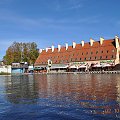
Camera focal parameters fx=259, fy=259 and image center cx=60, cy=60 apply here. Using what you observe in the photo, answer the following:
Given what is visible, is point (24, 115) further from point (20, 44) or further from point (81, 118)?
point (20, 44)

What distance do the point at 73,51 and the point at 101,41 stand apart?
14529 mm

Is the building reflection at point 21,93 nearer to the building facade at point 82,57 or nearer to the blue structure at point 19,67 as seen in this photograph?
the building facade at point 82,57

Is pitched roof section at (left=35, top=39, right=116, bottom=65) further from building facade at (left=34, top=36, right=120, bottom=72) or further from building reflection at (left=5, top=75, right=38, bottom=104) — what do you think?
building reflection at (left=5, top=75, right=38, bottom=104)

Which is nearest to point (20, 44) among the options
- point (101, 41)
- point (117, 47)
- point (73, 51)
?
point (73, 51)

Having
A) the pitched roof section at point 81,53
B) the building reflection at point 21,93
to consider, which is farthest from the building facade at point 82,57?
the building reflection at point 21,93

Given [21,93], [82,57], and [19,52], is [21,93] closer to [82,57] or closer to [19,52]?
[82,57]

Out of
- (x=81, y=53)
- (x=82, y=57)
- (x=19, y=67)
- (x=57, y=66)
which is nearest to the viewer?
(x=82, y=57)

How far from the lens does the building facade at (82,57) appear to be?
318 feet

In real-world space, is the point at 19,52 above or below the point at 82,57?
above

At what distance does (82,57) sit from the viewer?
107250 mm

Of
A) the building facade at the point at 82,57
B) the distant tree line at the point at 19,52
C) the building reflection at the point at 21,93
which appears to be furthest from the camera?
the distant tree line at the point at 19,52

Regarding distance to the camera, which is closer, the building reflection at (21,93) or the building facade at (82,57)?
the building reflection at (21,93)

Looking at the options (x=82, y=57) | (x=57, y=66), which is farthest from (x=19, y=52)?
(x=82, y=57)

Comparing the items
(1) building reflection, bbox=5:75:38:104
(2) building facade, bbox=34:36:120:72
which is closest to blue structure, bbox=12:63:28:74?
(2) building facade, bbox=34:36:120:72
